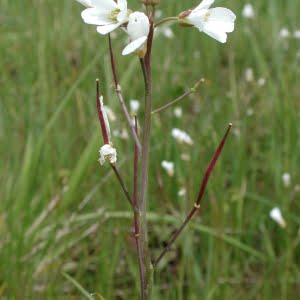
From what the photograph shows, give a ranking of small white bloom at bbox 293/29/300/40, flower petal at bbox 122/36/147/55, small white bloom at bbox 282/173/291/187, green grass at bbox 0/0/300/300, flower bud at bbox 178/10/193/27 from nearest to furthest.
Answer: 1. flower petal at bbox 122/36/147/55
2. flower bud at bbox 178/10/193/27
3. green grass at bbox 0/0/300/300
4. small white bloom at bbox 282/173/291/187
5. small white bloom at bbox 293/29/300/40

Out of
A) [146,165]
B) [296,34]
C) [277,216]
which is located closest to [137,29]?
[146,165]

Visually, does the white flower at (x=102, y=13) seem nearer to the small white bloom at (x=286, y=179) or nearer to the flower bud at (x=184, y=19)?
the flower bud at (x=184, y=19)

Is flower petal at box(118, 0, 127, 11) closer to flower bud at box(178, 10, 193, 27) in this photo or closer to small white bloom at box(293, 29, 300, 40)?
flower bud at box(178, 10, 193, 27)

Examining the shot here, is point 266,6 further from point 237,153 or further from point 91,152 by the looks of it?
point 91,152

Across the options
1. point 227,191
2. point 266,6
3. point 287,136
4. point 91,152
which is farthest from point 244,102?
point 266,6

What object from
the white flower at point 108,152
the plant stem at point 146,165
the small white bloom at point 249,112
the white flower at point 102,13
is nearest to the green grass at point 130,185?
the small white bloom at point 249,112

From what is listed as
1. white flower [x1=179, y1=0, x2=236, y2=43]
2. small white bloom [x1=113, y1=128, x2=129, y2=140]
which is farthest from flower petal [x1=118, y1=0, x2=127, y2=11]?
small white bloom [x1=113, y1=128, x2=129, y2=140]

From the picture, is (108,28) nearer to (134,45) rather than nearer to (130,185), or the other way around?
(134,45)

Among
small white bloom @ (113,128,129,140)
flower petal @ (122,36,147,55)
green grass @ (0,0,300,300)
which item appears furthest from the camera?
small white bloom @ (113,128,129,140)
